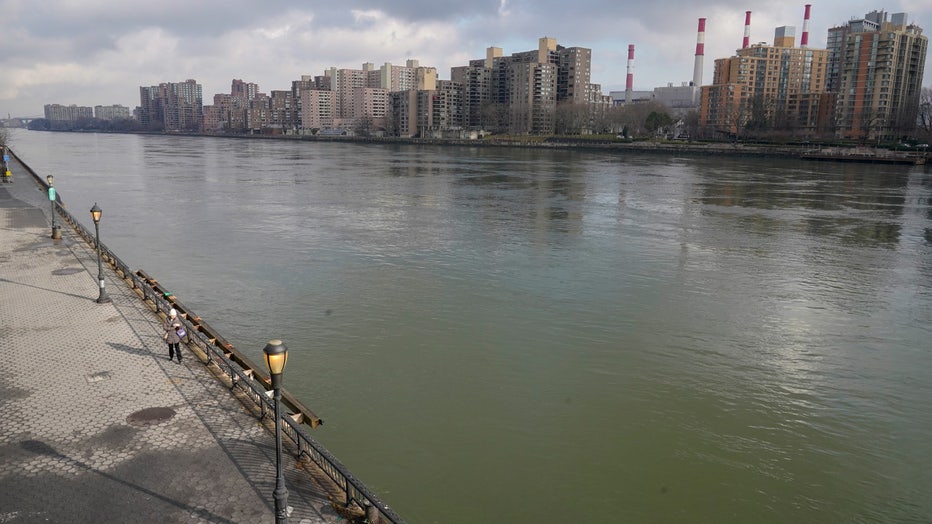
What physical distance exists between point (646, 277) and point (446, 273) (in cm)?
770

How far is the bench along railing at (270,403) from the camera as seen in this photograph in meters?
8.13

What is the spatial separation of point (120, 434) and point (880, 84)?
164 m

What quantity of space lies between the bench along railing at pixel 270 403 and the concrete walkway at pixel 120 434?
0.93 feet

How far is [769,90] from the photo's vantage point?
179 meters

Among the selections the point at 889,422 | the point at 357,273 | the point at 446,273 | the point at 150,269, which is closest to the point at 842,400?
the point at 889,422

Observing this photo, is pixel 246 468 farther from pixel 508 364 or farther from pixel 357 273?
pixel 357 273

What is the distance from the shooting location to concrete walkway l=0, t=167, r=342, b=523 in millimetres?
8305

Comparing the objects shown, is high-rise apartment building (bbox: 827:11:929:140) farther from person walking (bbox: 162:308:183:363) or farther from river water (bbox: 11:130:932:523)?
person walking (bbox: 162:308:183:363)

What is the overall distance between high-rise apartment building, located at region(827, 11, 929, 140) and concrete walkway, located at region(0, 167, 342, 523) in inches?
6062

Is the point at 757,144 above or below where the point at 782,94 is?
below

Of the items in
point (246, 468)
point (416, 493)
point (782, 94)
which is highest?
point (782, 94)

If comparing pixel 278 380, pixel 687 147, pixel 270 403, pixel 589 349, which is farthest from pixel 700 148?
pixel 278 380

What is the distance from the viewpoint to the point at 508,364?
1611 centimetres

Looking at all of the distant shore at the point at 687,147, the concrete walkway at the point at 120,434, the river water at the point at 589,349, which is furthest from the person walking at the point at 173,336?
the distant shore at the point at 687,147
